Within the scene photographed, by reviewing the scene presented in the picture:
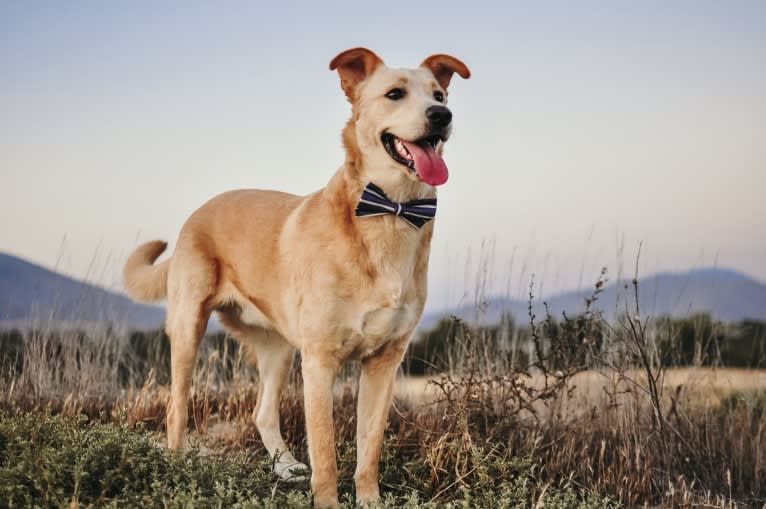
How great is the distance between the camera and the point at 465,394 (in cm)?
484

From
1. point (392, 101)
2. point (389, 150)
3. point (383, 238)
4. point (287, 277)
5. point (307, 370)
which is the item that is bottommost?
point (307, 370)

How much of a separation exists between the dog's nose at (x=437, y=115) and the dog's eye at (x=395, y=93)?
259mm

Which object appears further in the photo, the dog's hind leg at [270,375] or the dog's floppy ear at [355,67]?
the dog's hind leg at [270,375]

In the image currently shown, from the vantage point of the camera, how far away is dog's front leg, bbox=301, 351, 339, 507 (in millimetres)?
3742

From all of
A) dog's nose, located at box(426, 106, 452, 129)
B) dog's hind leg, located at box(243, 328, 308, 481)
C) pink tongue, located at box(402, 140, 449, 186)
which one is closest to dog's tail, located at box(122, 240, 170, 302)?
dog's hind leg, located at box(243, 328, 308, 481)

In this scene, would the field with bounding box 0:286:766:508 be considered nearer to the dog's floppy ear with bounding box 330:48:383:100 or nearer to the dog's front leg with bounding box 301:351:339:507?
the dog's front leg with bounding box 301:351:339:507

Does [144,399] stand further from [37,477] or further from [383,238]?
[383,238]

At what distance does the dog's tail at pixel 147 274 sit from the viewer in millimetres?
5195

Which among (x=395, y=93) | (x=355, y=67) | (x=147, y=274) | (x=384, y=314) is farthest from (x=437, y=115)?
(x=147, y=274)

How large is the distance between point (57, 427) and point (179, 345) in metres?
0.86

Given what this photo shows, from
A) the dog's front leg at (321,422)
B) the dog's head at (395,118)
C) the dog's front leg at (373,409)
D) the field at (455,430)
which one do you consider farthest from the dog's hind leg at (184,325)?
the dog's head at (395,118)

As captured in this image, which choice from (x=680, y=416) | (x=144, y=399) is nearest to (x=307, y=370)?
(x=144, y=399)

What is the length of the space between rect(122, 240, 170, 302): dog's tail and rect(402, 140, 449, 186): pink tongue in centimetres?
242

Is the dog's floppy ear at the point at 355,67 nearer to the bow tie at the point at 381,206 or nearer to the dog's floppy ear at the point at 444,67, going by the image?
the dog's floppy ear at the point at 444,67
